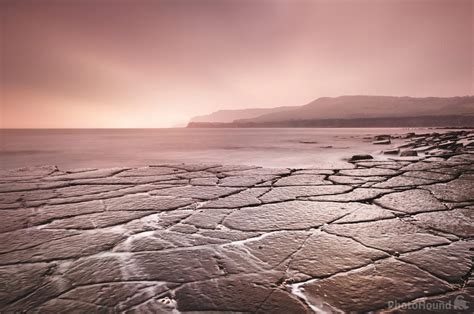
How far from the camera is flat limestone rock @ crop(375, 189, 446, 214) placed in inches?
130

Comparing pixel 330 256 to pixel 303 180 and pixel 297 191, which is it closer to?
pixel 297 191

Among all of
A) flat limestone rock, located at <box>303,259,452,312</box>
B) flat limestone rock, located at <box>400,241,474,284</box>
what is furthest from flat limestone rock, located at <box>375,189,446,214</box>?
flat limestone rock, located at <box>303,259,452,312</box>

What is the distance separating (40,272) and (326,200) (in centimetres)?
336

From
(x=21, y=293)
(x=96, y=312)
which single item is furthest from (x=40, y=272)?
(x=96, y=312)

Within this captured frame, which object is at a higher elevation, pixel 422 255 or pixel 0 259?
pixel 0 259

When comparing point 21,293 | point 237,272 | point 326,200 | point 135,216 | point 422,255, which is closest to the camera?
point 21,293

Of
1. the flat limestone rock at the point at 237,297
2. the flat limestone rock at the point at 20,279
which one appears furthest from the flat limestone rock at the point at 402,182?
the flat limestone rock at the point at 20,279

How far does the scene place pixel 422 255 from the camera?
83.1 inches

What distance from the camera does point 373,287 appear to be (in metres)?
1.72

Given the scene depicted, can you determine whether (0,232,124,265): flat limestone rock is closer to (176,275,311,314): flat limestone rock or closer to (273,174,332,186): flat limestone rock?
(176,275,311,314): flat limestone rock

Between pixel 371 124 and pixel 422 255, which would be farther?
pixel 371 124

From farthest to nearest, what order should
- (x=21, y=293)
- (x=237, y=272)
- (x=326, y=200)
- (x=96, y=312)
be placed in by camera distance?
(x=326, y=200), (x=237, y=272), (x=21, y=293), (x=96, y=312)

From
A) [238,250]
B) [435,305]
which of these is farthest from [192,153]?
[435,305]

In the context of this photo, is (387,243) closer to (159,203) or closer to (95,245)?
(95,245)
